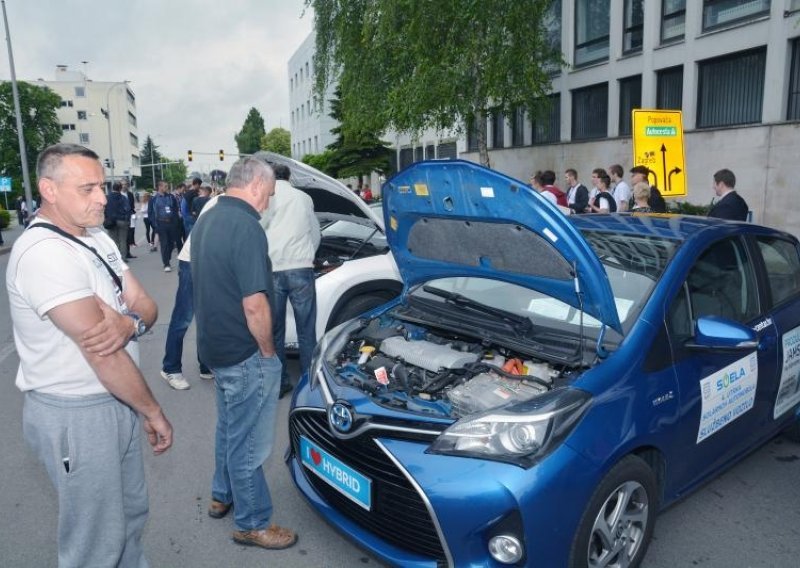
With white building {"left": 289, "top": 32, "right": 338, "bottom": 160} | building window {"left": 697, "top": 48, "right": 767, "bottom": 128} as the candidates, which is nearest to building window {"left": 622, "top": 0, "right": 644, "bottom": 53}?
building window {"left": 697, "top": 48, "right": 767, "bottom": 128}

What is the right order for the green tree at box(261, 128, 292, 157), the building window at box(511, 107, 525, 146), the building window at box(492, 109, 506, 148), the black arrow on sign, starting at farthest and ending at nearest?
the green tree at box(261, 128, 292, 157)
the building window at box(492, 109, 506, 148)
the building window at box(511, 107, 525, 146)
the black arrow on sign

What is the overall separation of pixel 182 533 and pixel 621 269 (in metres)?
2.63

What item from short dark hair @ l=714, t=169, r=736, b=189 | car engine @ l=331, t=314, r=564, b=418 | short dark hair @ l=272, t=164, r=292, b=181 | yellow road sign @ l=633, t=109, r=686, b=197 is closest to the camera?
car engine @ l=331, t=314, r=564, b=418

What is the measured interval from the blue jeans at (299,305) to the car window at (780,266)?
3134 mm

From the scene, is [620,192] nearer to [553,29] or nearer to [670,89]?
[670,89]

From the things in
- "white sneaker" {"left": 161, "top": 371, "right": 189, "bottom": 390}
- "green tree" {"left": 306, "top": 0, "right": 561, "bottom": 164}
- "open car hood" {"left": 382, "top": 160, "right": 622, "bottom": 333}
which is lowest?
"white sneaker" {"left": 161, "top": 371, "right": 189, "bottom": 390}

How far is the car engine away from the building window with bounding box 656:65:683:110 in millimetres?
14882

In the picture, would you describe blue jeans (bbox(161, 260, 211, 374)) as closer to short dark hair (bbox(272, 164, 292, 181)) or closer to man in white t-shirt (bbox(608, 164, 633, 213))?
short dark hair (bbox(272, 164, 292, 181))

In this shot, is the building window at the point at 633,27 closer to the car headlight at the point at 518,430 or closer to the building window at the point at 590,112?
the building window at the point at 590,112

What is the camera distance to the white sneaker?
530cm

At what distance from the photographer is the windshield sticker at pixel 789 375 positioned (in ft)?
11.3

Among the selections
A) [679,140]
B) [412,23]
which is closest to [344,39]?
[412,23]

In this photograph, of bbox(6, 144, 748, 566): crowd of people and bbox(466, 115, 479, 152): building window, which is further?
bbox(466, 115, 479, 152): building window

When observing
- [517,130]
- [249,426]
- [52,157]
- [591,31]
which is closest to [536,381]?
[249,426]
